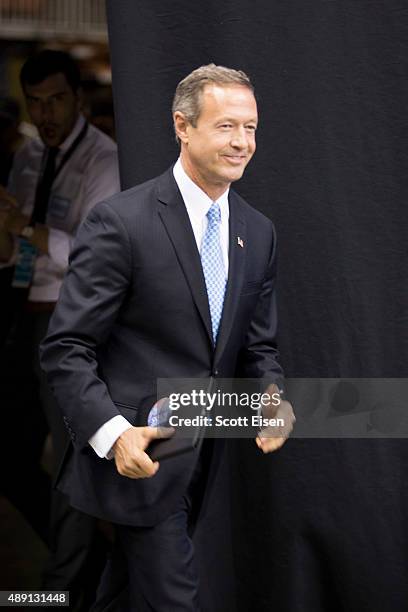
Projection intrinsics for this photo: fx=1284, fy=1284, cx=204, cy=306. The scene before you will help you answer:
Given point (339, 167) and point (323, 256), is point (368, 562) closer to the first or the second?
point (323, 256)

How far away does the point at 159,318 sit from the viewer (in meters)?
3.19

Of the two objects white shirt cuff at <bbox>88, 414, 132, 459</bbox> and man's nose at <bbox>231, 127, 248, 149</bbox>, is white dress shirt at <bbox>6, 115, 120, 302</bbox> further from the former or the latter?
white shirt cuff at <bbox>88, 414, 132, 459</bbox>

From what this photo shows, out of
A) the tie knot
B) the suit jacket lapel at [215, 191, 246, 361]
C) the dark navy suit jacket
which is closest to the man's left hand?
the dark navy suit jacket

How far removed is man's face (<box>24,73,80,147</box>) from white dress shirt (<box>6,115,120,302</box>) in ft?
0.11

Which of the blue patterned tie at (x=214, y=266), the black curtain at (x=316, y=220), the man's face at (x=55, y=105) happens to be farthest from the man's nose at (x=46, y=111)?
the blue patterned tie at (x=214, y=266)

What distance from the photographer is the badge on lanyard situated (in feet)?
16.3

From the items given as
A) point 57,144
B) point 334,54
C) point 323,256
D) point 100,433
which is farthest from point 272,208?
point 57,144

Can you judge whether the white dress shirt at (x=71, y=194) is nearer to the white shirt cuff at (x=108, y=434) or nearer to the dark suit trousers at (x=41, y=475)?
the dark suit trousers at (x=41, y=475)

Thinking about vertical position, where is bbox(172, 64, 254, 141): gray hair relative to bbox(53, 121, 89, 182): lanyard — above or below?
below

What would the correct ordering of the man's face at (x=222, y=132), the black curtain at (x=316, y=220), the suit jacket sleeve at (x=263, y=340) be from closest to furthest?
the man's face at (x=222, y=132) → the suit jacket sleeve at (x=263, y=340) → the black curtain at (x=316, y=220)

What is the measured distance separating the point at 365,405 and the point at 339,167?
72 centimetres

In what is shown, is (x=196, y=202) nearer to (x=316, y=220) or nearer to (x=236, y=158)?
(x=236, y=158)

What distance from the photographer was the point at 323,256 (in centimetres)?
382

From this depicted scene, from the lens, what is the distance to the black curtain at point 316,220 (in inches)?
147
